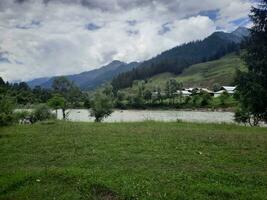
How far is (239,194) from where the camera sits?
10.3 meters

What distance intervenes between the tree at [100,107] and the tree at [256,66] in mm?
51247

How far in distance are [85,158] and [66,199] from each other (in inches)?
157

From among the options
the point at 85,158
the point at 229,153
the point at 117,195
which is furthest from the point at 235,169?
the point at 85,158

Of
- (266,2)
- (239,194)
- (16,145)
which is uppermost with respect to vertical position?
(266,2)

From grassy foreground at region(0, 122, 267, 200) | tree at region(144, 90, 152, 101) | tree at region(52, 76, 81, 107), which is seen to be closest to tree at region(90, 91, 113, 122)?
tree at region(52, 76, 81, 107)

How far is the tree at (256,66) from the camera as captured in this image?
2617 cm

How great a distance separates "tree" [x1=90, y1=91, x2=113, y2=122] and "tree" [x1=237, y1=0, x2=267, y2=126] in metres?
51.2

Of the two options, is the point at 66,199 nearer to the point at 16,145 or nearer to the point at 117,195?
the point at 117,195

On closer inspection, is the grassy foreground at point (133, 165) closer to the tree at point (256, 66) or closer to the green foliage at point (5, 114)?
the green foliage at point (5, 114)

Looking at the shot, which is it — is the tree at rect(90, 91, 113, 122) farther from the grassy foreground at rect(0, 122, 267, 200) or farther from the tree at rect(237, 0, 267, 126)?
the grassy foreground at rect(0, 122, 267, 200)

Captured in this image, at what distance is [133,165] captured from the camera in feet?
43.2

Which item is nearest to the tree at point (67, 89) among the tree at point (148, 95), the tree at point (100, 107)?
the tree at point (148, 95)

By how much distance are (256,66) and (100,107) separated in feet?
177

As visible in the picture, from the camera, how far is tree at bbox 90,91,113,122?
252 feet
